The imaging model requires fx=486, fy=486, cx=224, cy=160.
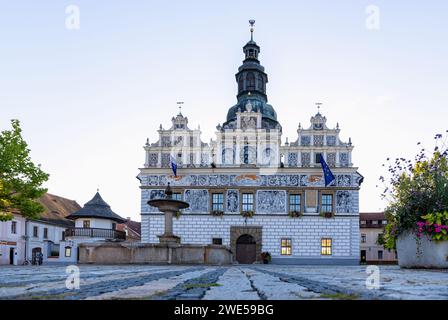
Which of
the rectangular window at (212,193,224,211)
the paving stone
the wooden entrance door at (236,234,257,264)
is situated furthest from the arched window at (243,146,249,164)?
the paving stone

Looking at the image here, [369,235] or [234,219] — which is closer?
[234,219]

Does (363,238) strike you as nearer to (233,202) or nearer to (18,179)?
(233,202)

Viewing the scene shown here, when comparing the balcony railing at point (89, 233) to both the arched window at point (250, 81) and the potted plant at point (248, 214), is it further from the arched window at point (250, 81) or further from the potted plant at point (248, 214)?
the arched window at point (250, 81)

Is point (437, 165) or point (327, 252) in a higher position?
point (437, 165)

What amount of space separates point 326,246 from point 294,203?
120 inches

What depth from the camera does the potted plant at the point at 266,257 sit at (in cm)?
2773

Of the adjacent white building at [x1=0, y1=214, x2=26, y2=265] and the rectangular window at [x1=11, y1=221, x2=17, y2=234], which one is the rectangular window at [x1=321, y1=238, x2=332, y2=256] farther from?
the rectangular window at [x1=11, y1=221, x2=17, y2=234]

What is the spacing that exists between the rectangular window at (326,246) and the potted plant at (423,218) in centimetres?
Answer: 1808

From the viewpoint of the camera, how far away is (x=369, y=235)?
5197cm

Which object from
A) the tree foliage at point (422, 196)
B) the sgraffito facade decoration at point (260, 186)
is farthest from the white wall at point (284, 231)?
the tree foliage at point (422, 196)

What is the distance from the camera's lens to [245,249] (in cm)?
2850
